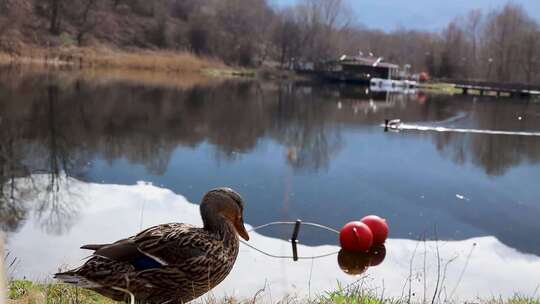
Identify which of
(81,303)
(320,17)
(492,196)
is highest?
(320,17)

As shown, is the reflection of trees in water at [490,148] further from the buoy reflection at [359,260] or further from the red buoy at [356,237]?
the red buoy at [356,237]

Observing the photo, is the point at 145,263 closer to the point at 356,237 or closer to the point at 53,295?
the point at 53,295

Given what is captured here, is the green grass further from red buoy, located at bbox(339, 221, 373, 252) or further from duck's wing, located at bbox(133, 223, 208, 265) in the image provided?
red buoy, located at bbox(339, 221, 373, 252)

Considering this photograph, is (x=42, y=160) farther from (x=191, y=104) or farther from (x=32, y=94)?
(x=191, y=104)

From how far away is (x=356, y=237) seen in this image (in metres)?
9.80

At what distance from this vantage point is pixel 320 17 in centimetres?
10575

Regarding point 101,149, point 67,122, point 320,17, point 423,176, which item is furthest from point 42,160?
point 320,17

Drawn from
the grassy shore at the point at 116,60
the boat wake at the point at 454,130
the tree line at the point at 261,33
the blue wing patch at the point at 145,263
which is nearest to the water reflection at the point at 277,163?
the boat wake at the point at 454,130

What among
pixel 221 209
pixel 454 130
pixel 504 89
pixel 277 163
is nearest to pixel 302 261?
pixel 221 209

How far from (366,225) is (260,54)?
276ft

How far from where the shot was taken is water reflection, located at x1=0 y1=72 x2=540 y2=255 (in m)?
12.0

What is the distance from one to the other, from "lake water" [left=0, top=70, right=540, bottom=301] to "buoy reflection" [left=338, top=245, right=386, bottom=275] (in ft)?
0.59

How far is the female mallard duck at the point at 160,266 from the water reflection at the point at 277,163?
5.89m

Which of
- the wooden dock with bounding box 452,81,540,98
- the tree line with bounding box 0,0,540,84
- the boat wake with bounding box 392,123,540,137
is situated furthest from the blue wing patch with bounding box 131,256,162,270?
the wooden dock with bounding box 452,81,540,98
